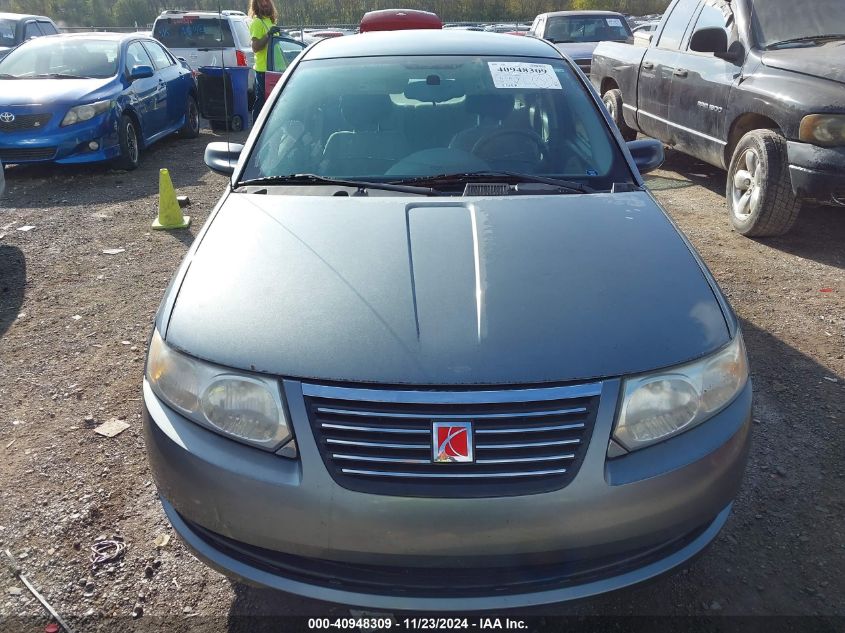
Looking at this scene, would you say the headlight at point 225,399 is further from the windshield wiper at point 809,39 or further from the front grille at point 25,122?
the front grille at point 25,122

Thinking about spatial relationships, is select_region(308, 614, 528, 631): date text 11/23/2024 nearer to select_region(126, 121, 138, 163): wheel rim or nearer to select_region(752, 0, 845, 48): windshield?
select_region(752, 0, 845, 48): windshield

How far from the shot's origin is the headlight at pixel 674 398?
178 centimetres

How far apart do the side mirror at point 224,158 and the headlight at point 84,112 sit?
5.18 metres

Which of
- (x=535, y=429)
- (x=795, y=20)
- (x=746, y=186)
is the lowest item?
(x=746, y=186)

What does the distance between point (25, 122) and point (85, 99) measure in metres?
0.66

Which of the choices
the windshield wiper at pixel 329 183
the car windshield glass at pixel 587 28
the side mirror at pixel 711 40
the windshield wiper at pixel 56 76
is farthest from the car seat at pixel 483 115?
the car windshield glass at pixel 587 28

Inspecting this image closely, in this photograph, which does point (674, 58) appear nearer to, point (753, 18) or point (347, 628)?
point (753, 18)

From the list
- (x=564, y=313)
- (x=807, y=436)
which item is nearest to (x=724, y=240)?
(x=807, y=436)

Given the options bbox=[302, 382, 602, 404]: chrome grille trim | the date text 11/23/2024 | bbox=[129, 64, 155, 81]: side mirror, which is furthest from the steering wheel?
bbox=[129, 64, 155, 81]: side mirror

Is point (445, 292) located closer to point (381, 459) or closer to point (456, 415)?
point (456, 415)

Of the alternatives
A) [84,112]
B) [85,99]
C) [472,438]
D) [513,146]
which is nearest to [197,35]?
[85,99]

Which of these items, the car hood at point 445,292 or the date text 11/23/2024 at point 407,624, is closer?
the car hood at point 445,292

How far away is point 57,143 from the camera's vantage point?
7395 millimetres

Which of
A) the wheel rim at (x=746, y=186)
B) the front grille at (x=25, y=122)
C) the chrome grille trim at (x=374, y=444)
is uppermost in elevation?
the chrome grille trim at (x=374, y=444)
